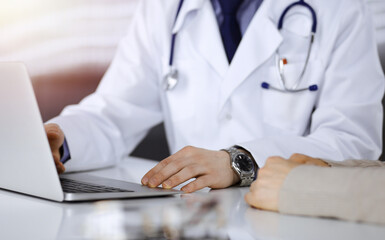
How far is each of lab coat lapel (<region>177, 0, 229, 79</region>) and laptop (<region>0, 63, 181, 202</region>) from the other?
713 millimetres

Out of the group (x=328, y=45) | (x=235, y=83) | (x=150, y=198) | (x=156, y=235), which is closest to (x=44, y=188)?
(x=150, y=198)

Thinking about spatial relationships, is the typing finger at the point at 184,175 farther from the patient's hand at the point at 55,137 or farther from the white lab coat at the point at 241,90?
the patient's hand at the point at 55,137

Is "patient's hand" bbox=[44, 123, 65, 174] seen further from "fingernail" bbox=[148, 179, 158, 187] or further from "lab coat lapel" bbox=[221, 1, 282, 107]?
"lab coat lapel" bbox=[221, 1, 282, 107]

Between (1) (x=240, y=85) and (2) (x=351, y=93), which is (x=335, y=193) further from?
(1) (x=240, y=85)

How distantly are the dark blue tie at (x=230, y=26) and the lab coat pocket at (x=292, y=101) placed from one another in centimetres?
18

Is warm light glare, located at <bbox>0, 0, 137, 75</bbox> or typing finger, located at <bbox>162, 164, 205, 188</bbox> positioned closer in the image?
typing finger, located at <bbox>162, 164, 205, 188</bbox>

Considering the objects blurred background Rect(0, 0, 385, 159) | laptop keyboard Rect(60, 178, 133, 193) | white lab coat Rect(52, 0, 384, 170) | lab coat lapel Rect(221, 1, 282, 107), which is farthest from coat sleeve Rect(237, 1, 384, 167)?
blurred background Rect(0, 0, 385, 159)

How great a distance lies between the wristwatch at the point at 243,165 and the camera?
1067 mm

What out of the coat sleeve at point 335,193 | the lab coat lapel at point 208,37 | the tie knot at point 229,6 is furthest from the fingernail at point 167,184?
the tie knot at point 229,6

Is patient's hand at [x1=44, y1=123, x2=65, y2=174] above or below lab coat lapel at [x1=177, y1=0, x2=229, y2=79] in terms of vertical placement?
below

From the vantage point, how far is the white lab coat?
1.40 m

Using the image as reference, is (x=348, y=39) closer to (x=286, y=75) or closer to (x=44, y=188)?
(x=286, y=75)

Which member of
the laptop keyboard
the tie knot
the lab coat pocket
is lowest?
the lab coat pocket

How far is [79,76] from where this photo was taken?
2.48 m
